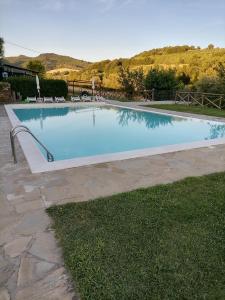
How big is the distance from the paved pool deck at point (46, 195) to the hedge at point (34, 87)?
14.8 meters

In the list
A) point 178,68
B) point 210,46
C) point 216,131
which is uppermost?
point 210,46

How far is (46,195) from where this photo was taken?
4.03 meters

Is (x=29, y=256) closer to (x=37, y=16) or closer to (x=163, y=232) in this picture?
(x=163, y=232)

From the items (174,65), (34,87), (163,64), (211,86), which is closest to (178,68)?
(174,65)

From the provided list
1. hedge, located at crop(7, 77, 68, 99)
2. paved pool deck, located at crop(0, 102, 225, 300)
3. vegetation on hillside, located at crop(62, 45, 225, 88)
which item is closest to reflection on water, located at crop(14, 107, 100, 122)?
hedge, located at crop(7, 77, 68, 99)

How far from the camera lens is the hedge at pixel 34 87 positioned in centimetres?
2030

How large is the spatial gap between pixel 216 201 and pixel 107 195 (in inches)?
65.5

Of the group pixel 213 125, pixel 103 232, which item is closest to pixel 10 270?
pixel 103 232

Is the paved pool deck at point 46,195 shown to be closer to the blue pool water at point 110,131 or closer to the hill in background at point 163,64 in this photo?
the blue pool water at point 110,131

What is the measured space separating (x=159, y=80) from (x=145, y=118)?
967cm

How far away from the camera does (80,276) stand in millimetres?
2383

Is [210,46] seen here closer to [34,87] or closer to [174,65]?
[174,65]

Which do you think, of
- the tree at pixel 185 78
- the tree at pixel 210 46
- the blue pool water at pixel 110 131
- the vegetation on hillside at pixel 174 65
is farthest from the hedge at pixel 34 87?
the tree at pixel 210 46

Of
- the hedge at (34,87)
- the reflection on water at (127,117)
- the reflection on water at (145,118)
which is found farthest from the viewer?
the hedge at (34,87)
